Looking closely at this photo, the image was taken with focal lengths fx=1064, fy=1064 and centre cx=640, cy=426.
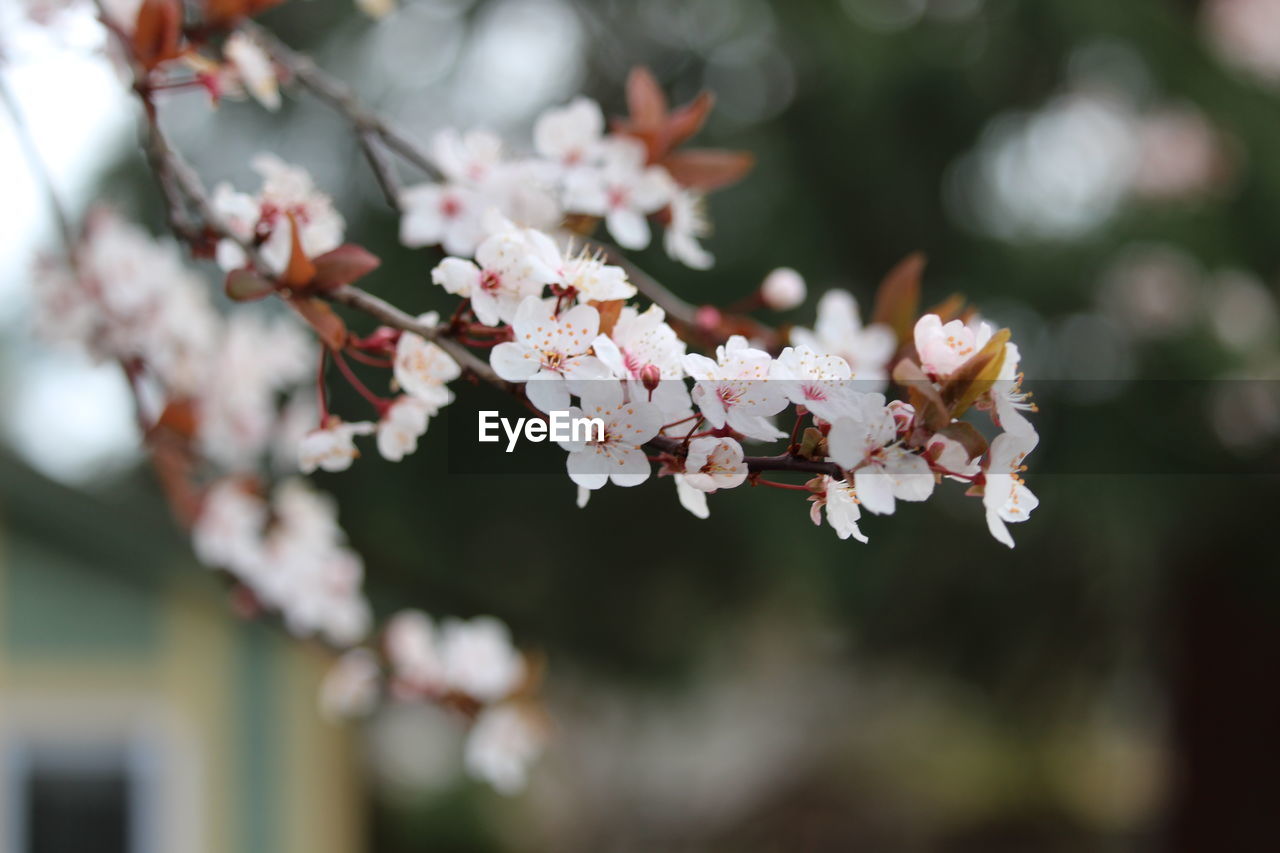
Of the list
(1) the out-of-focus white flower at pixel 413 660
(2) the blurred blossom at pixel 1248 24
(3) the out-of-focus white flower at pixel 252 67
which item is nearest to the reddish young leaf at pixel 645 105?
(3) the out-of-focus white flower at pixel 252 67

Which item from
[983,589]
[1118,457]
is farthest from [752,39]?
[983,589]

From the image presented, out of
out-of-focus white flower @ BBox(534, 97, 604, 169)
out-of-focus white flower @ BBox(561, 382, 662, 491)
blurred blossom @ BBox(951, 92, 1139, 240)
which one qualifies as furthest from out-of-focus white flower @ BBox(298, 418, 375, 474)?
blurred blossom @ BBox(951, 92, 1139, 240)

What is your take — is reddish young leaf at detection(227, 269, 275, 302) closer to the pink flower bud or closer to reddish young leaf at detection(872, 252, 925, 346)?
the pink flower bud

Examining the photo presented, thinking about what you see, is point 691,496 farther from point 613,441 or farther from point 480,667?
point 480,667

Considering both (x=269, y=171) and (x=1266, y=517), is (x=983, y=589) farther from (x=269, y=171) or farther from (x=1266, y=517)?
(x=269, y=171)

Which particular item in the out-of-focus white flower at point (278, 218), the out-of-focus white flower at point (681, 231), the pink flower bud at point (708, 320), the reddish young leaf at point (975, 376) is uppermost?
the out-of-focus white flower at point (681, 231)

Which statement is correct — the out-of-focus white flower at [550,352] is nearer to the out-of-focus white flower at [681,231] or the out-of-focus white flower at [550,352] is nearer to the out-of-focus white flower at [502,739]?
the out-of-focus white flower at [681,231]
